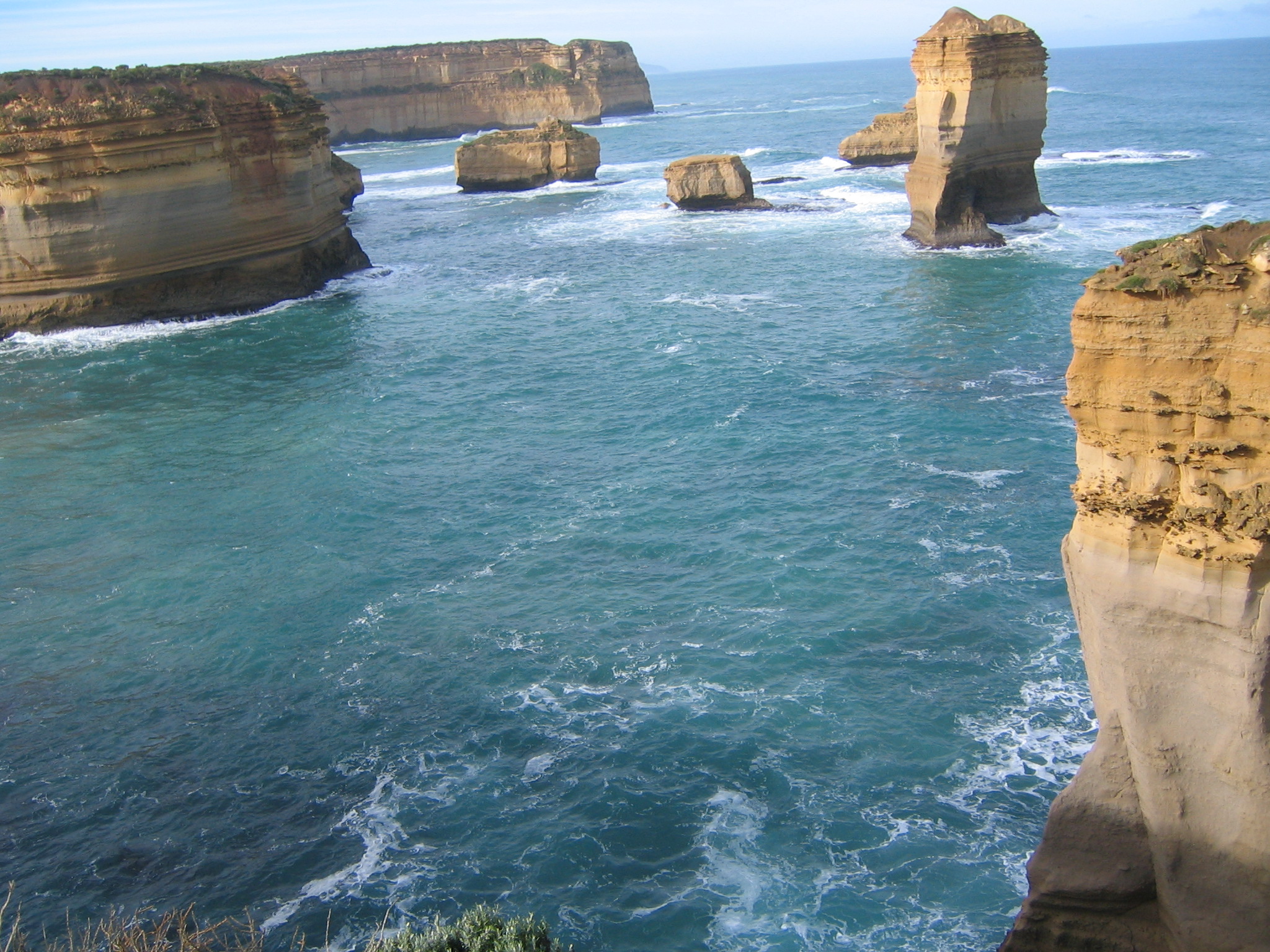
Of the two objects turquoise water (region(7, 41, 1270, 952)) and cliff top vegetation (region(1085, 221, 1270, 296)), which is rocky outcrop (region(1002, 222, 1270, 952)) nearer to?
cliff top vegetation (region(1085, 221, 1270, 296))

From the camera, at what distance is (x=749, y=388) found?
28828mm

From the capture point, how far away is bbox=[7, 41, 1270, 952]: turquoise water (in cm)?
1301

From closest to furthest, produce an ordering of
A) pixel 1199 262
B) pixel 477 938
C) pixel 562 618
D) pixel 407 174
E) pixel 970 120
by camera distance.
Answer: pixel 1199 262
pixel 477 938
pixel 562 618
pixel 970 120
pixel 407 174

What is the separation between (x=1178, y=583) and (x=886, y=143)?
6548cm

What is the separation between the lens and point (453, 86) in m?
122

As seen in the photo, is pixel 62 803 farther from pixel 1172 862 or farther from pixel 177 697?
pixel 1172 862

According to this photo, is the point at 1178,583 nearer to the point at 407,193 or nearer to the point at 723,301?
the point at 723,301

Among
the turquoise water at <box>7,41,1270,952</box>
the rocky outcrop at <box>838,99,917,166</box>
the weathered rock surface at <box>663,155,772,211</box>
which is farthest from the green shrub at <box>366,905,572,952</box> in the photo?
the rocky outcrop at <box>838,99,917,166</box>

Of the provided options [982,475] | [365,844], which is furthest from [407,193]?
[365,844]

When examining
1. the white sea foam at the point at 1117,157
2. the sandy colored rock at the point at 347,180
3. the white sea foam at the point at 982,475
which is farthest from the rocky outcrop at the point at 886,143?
the white sea foam at the point at 982,475

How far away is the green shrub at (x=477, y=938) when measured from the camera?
9508 mm

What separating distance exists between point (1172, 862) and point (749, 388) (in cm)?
2019

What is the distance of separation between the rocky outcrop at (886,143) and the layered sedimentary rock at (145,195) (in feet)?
131

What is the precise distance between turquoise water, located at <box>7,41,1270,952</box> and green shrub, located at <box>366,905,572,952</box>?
2134 millimetres
